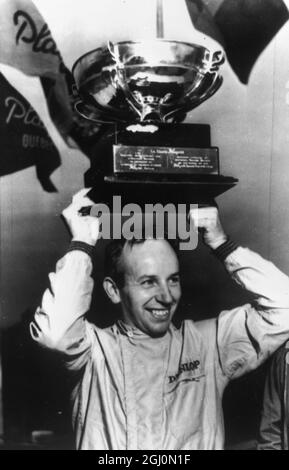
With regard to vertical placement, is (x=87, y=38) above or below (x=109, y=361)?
above

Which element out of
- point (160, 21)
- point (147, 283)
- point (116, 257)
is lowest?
point (147, 283)

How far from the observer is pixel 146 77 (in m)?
2.26

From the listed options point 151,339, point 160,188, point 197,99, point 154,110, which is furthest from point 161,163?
point 151,339

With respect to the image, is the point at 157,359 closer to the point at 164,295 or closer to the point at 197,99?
the point at 164,295

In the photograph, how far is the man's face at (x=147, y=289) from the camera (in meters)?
2.46

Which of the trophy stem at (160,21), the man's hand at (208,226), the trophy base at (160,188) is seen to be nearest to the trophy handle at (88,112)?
the trophy base at (160,188)

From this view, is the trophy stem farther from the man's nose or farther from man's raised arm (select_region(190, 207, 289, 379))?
the man's nose

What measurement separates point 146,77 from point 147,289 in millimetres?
837

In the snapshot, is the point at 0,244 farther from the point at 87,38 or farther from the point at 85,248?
the point at 87,38

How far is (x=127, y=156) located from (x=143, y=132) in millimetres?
123

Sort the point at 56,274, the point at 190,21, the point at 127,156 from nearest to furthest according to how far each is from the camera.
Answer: the point at 127,156 → the point at 56,274 → the point at 190,21

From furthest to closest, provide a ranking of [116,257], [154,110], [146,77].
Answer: [116,257], [154,110], [146,77]

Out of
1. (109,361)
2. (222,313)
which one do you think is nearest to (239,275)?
(222,313)
